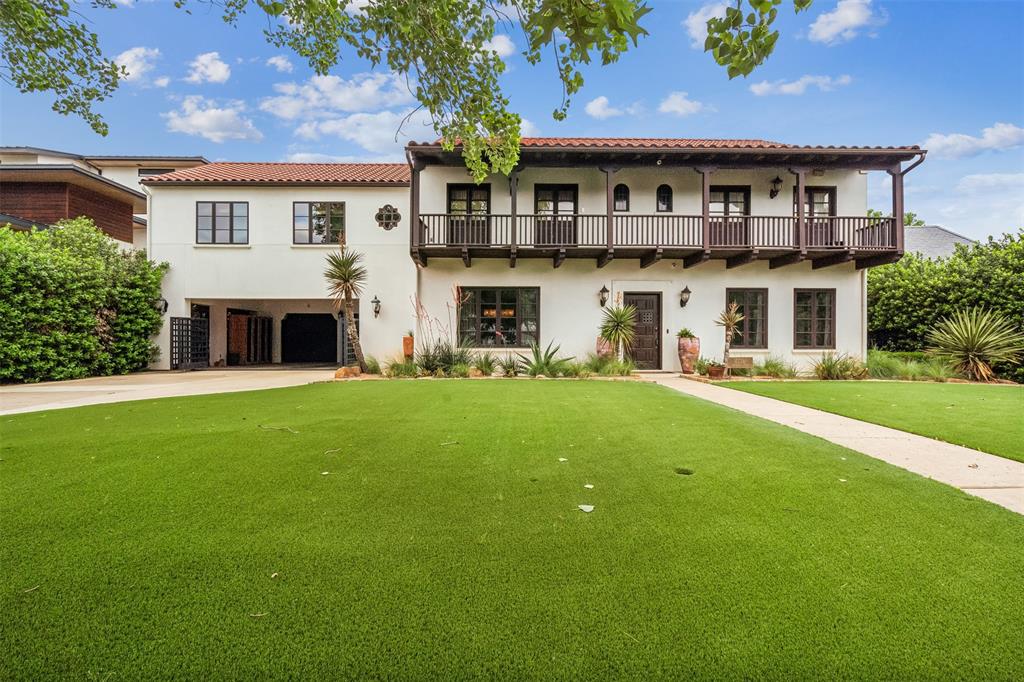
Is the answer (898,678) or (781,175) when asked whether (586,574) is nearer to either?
(898,678)

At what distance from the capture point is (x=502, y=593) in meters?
1.69

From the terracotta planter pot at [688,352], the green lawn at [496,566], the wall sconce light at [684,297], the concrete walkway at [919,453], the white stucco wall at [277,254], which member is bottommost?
the concrete walkway at [919,453]

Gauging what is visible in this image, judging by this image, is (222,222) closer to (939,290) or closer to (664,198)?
(664,198)

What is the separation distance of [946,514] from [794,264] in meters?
12.2

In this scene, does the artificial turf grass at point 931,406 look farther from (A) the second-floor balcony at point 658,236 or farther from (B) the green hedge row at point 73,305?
(B) the green hedge row at point 73,305

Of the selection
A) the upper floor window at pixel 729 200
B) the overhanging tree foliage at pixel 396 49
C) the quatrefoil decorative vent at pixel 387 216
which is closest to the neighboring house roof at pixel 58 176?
the quatrefoil decorative vent at pixel 387 216

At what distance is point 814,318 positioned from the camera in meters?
12.9

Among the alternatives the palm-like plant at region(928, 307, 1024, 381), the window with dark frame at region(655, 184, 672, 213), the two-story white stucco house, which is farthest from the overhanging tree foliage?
the palm-like plant at region(928, 307, 1024, 381)

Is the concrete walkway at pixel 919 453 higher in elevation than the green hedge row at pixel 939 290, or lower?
lower

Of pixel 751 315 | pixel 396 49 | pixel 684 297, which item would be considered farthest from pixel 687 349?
pixel 396 49

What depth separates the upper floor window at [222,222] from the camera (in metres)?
13.1

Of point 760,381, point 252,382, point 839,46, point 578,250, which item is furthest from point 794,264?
point 252,382

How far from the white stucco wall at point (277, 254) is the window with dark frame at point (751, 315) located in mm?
9498

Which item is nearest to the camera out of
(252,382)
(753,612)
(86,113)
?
(753,612)
